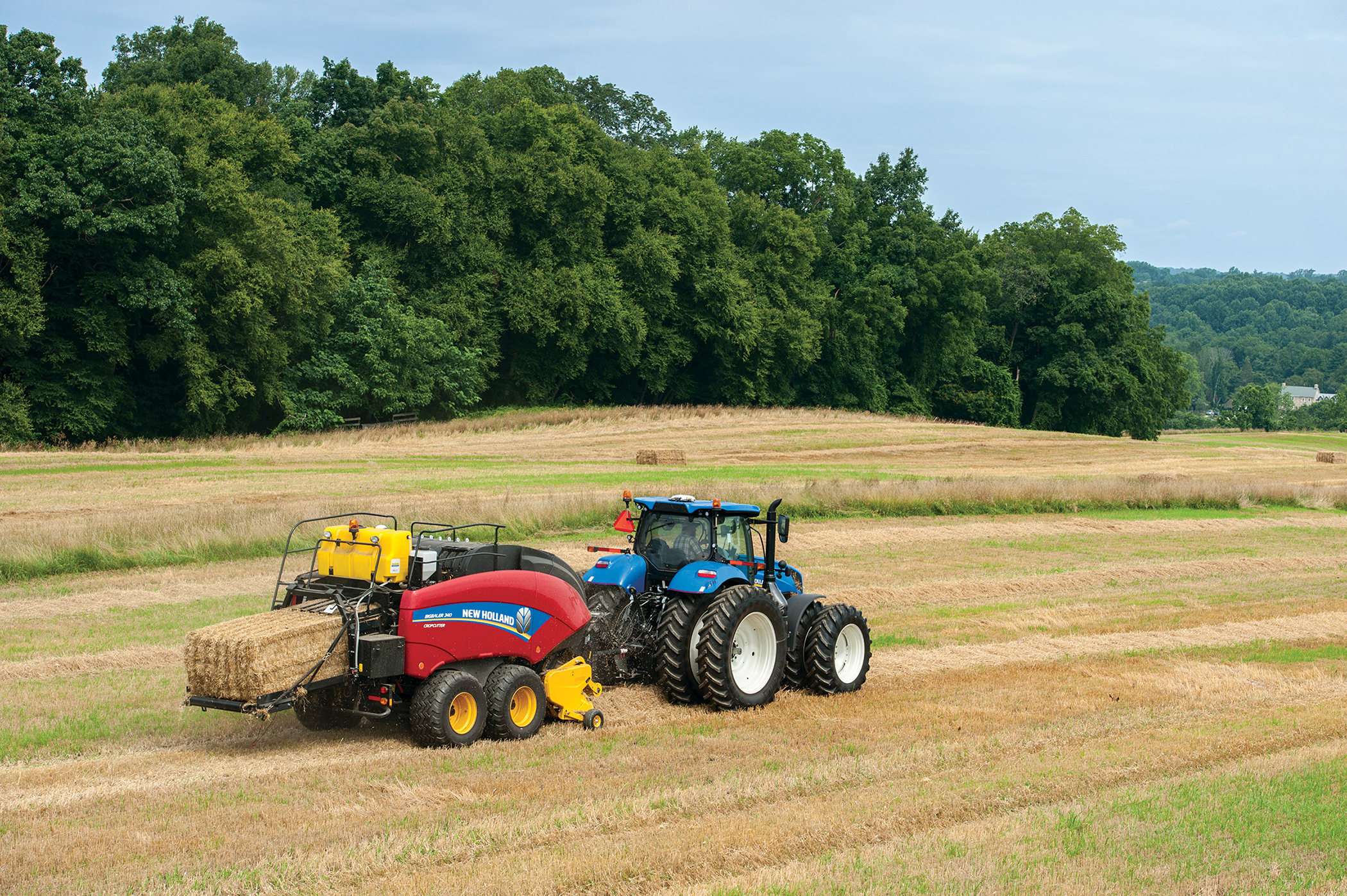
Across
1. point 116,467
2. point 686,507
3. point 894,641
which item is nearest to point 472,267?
point 116,467

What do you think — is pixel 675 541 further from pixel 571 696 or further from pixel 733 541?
pixel 571 696

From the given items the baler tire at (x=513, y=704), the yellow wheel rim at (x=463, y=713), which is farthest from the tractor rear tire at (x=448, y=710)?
the baler tire at (x=513, y=704)

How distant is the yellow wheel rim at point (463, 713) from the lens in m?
9.74

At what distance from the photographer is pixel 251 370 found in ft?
160

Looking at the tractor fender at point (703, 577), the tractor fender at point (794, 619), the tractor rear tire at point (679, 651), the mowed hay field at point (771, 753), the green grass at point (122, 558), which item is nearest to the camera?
the mowed hay field at point (771, 753)

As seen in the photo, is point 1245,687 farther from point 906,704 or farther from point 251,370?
point 251,370

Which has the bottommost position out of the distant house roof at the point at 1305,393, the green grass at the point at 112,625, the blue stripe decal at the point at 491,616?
the green grass at the point at 112,625

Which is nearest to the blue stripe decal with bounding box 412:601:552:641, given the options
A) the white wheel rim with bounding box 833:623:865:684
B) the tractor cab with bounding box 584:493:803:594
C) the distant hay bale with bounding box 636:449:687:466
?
the tractor cab with bounding box 584:493:803:594

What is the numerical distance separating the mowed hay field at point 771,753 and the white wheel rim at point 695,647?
38cm

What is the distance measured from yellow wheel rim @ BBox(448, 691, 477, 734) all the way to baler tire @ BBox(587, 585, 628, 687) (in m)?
1.81

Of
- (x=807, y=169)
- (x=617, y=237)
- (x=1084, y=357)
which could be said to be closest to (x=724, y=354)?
(x=617, y=237)

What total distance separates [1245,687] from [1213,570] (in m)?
11.4

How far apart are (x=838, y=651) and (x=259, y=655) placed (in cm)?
621

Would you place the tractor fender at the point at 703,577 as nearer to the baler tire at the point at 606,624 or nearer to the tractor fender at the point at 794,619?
the baler tire at the point at 606,624
